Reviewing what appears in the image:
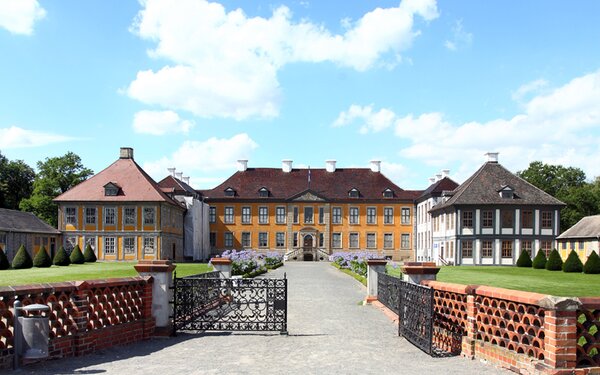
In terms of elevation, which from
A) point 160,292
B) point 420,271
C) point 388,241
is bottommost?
point 388,241

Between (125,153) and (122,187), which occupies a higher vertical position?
(125,153)

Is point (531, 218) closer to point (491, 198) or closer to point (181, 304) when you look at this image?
point (491, 198)

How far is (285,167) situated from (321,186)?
5422 mm

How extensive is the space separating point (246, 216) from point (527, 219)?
106 ft

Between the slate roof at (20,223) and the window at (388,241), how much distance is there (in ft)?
118

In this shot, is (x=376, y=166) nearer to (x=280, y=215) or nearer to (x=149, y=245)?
(x=280, y=215)

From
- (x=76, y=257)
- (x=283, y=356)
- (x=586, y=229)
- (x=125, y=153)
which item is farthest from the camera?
(x=125, y=153)

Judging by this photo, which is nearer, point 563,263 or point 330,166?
point 563,263

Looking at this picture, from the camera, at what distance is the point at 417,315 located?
10.8 meters

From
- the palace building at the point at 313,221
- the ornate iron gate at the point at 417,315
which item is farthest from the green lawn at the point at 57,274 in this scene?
the palace building at the point at 313,221

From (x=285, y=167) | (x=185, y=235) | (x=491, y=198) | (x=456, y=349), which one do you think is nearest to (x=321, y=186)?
(x=285, y=167)

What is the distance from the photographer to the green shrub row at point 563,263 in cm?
3794

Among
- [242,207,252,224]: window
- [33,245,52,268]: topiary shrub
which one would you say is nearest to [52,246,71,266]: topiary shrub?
[33,245,52,268]: topiary shrub

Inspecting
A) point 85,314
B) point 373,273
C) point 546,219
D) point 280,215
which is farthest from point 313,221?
point 85,314
